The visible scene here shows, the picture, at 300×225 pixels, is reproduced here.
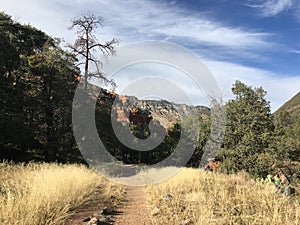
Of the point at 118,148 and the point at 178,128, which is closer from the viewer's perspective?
the point at 118,148

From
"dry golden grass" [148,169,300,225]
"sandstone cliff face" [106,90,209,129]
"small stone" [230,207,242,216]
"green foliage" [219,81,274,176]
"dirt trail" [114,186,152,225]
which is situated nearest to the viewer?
"dry golden grass" [148,169,300,225]

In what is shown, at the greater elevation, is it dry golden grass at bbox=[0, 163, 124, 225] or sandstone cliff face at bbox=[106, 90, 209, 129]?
sandstone cliff face at bbox=[106, 90, 209, 129]

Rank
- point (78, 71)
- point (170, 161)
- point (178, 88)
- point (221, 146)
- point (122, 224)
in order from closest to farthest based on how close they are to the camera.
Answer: point (122, 224)
point (178, 88)
point (221, 146)
point (78, 71)
point (170, 161)

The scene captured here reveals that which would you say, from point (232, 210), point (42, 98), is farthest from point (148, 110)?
point (232, 210)

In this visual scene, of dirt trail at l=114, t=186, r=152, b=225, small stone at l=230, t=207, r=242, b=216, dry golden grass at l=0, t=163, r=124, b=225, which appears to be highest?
dry golden grass at l=0, t=163, r=124, b=225

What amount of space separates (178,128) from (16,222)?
22707mm

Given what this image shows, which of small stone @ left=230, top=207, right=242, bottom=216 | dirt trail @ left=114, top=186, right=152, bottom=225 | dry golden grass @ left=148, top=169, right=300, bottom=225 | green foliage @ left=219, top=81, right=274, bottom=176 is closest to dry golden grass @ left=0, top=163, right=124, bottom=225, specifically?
dirt trail @ left=114, top=186, right=152, bottom=225

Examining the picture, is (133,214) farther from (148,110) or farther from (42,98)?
(148,110)

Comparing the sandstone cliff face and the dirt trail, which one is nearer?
the dirt trail

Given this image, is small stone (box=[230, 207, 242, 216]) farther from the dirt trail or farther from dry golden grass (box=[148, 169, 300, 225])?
the dirt trail

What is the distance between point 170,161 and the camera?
2477 centimetres

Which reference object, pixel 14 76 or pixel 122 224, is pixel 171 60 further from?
pixel 14 76

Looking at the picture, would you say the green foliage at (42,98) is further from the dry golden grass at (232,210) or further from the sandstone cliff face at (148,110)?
the dry golden grass at (232,210)

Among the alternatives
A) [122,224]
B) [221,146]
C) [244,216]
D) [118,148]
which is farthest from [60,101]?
[244,216]
